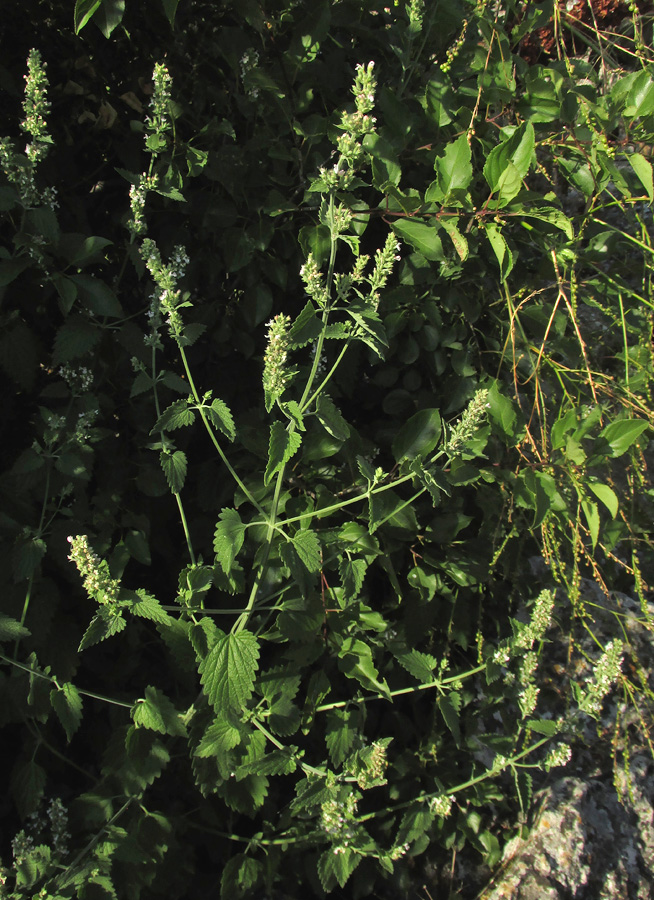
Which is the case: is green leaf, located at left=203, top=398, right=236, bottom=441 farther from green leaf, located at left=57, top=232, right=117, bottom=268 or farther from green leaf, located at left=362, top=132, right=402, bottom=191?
green leaf, located at left=362, top=132, right=402, bottom=191

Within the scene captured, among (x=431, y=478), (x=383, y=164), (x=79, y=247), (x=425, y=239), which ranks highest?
(x=383, y=164)

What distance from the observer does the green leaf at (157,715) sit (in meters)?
1.34

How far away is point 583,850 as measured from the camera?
6.50 feet

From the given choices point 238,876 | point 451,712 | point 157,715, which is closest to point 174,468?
point 157,715

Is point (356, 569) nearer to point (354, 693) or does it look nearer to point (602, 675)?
point (354, 693)

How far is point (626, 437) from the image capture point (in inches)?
58.6

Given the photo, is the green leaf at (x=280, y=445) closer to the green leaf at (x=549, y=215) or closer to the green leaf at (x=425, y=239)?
the green leaf at (x=425, y=239)

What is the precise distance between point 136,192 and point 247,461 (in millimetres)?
669

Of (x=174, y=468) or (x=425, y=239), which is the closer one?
(x=174, y=468)

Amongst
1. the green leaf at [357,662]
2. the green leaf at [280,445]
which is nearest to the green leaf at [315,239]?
the green leaf at [280,445]

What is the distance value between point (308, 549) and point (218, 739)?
0.49 metres

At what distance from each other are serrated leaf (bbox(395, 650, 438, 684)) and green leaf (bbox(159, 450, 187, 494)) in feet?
2.43

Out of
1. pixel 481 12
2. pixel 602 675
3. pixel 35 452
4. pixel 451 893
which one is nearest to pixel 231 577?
pixel 35 452

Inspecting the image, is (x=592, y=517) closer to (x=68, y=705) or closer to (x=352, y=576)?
(x=352, y=576)
